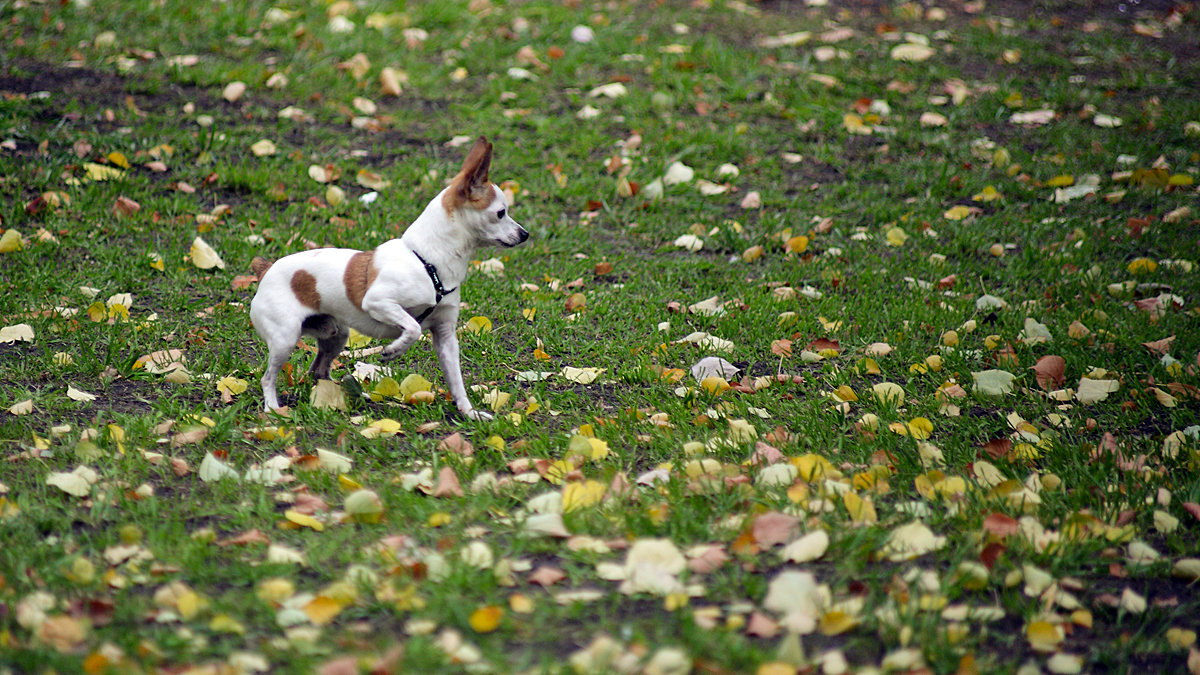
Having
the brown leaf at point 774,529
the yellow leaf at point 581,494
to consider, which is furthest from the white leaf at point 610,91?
the brown leaf at point 774,529

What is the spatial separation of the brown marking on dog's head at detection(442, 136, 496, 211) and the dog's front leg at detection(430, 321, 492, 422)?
44cm

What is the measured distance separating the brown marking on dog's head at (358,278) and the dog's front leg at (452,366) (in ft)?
0.97

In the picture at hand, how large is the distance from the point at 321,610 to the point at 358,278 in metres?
1.37

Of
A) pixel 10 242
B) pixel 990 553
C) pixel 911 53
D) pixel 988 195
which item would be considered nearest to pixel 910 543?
pixel 990 553

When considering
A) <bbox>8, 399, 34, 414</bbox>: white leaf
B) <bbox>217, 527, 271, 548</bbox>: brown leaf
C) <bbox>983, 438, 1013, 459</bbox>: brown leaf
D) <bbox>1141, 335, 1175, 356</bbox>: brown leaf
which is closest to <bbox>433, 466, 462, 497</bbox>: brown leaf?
<bbox>217, 527, 271, 548</bbox>: brown leaf

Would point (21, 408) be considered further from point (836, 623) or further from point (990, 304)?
point (990, 304)

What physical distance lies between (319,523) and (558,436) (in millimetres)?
893

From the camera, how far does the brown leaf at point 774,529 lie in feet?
7.63

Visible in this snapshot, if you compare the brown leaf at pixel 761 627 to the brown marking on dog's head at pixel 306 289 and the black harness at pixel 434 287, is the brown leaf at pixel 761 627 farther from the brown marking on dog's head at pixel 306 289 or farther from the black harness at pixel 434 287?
the brown marking on dog's head at pixel 306 289

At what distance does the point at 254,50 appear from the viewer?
661 cm

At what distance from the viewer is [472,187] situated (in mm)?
3070

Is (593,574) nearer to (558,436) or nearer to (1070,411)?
(558,436)

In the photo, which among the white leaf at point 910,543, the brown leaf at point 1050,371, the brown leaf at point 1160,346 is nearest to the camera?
the white leaf at point 910,543

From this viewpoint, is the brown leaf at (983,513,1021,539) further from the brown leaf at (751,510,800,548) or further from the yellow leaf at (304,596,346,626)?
the yellow leaf at (304,596,346,626)
